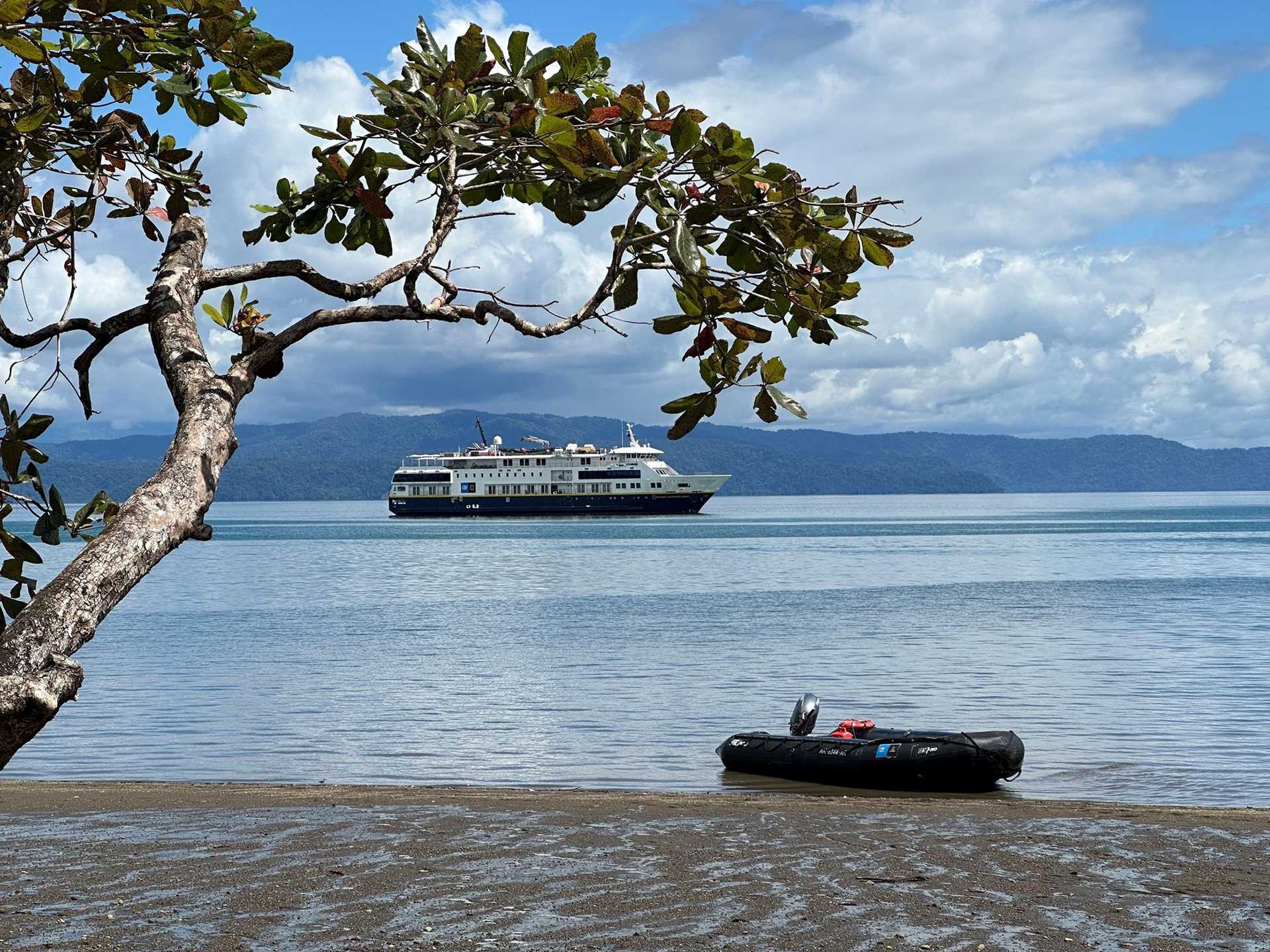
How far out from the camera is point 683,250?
3.03 m

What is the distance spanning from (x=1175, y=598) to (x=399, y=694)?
30.0m

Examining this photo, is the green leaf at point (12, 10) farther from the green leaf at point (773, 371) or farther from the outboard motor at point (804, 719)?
the outboard motor at point (804, 719)

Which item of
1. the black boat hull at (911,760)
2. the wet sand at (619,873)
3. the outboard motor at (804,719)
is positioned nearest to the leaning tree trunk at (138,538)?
the wet sand at (619,873)

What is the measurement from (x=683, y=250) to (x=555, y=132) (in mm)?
419

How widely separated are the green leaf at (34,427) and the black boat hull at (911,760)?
12.1m

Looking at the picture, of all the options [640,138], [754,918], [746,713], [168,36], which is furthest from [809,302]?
[746,713]

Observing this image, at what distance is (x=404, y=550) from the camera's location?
82250 millimetres

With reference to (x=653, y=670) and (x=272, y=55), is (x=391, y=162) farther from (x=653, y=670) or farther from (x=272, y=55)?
(x=653, y=670)

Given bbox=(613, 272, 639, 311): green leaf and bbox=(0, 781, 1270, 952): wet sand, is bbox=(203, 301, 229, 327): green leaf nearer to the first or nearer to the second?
bbox=(613, 272, 639, 311): green leaf

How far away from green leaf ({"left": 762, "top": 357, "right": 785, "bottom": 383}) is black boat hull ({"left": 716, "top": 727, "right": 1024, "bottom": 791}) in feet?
38.2

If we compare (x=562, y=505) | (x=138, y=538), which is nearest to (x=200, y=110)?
(x=138, y=538)

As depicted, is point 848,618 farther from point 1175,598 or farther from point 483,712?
point 483,712

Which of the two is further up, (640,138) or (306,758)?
(640,138)

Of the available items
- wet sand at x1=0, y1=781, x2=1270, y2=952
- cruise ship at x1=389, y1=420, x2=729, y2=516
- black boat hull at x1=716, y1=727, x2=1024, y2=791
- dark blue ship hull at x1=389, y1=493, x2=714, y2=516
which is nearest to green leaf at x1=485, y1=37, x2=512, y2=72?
wet sand at x1=0, y1=781, x2=1270, y2=952
